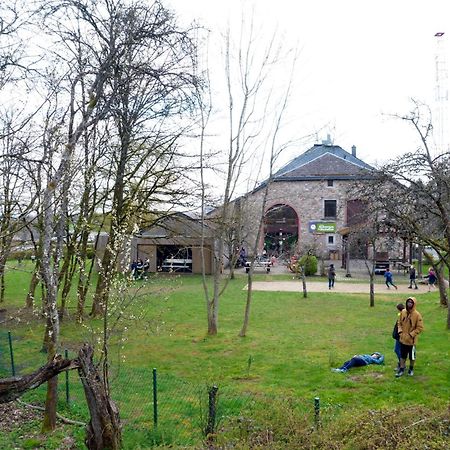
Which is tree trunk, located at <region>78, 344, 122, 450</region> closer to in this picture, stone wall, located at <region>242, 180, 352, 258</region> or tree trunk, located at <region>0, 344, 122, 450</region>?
tree trunk, located at <region>0, 344, 122, 450</region>

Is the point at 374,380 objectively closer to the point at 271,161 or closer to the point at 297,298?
the point at 271,161

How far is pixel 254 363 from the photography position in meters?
11.3

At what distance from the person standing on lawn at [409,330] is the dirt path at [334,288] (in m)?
14.6

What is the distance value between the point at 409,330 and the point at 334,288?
1651 cm

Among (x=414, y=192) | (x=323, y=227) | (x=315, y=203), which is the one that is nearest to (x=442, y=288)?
(x=414, y=192)

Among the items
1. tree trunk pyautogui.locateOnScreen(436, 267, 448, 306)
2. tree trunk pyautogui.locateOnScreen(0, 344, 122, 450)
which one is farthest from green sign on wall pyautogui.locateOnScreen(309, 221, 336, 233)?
tree trunk pyautogui.locateOnScreen(0, 344, 122, 450)

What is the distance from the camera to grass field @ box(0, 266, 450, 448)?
7402 mm

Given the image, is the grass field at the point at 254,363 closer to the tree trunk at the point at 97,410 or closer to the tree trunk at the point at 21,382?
the tree trunk at the point at 97,410

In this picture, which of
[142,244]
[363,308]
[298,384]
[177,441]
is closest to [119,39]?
[177,441]

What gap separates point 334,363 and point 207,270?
22432 millimetres

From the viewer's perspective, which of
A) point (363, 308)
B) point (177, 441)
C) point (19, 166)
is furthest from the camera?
point (363, 308)

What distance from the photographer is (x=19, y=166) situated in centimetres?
1034

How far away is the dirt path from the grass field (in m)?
4.25

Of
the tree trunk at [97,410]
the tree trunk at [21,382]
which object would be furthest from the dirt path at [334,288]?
the tree trunk at [21,382]
